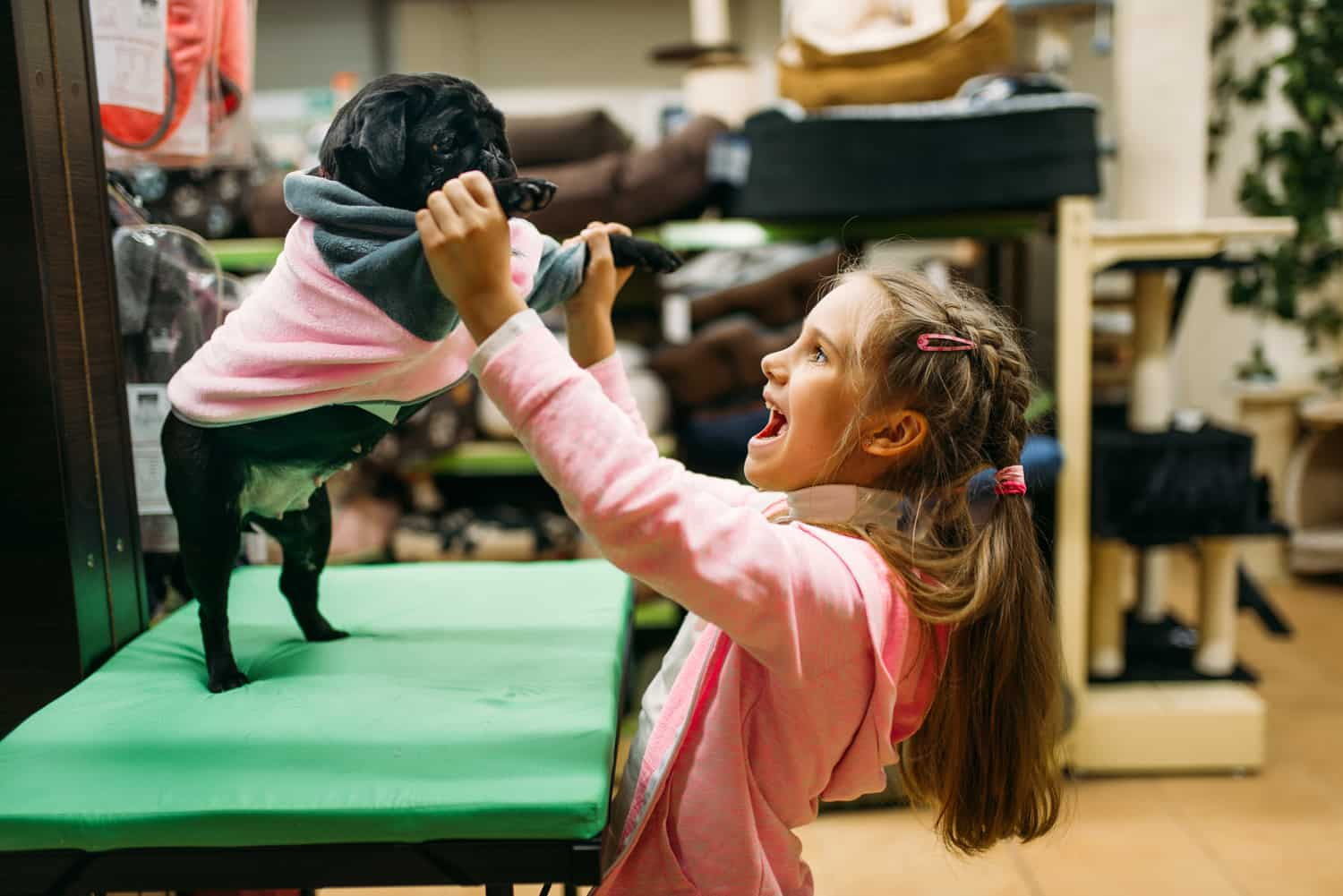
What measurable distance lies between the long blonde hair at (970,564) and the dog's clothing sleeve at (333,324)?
27cm

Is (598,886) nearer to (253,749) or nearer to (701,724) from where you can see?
(701,724)

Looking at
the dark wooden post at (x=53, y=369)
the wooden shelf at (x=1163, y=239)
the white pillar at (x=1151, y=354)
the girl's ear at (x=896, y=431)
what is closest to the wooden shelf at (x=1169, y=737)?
the white pillar at (x=1151, y=354)

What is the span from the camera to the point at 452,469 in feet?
7.00

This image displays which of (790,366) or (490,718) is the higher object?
(790,366)

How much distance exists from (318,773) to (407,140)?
15.5 inches

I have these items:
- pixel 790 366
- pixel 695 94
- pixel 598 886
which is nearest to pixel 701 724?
pixel 598 886

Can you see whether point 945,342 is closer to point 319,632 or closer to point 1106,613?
point 319,632

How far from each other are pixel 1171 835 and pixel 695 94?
1667mm

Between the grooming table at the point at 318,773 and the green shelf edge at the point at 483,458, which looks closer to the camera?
the grooming table at the point at 318,773

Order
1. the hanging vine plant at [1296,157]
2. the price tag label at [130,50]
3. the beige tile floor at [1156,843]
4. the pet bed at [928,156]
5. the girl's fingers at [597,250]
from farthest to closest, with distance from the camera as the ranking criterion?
the hanging vine plant at [1296,157] < the pet bed at [928,156] < the beige tile floor at [1156,843] < the price tag label at [130,50] < the girl's fingers at [597,250]

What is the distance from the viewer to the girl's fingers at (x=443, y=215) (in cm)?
63

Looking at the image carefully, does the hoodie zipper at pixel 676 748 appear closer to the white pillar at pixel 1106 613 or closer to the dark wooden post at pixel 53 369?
the dark wooden post at pixel 53 369

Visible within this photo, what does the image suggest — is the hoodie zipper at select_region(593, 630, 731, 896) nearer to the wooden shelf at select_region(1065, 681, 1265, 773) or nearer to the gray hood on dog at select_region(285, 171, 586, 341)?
the gray hood on dog at select_region(285, 171, 586, 341)

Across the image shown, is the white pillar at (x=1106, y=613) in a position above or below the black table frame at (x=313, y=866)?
below
